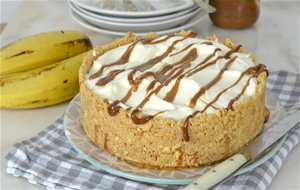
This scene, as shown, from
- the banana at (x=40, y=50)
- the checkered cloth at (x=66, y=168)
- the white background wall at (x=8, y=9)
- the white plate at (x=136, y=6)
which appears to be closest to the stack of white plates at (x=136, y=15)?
the white plate at (x=136, y=6)

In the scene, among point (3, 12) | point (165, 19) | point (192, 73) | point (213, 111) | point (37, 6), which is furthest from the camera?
point (3, 12)

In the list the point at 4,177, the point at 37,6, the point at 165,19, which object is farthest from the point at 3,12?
the point at 4,177

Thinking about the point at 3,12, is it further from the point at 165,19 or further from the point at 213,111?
the point at 213,111

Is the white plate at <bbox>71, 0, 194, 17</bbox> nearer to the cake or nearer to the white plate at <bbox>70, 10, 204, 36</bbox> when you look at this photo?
the white plate at <bbox>70, 10, 204, 36</bbox>

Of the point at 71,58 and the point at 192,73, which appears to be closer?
the point at 192,73

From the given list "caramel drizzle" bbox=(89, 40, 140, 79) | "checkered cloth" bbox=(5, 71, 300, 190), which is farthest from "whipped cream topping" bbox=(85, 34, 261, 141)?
"checkered cloth" bbox=(5, 71, 300, 190)

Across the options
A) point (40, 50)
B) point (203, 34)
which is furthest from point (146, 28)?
point (40, 50)

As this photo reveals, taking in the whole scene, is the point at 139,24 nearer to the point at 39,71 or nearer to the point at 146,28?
the point at 146,28
